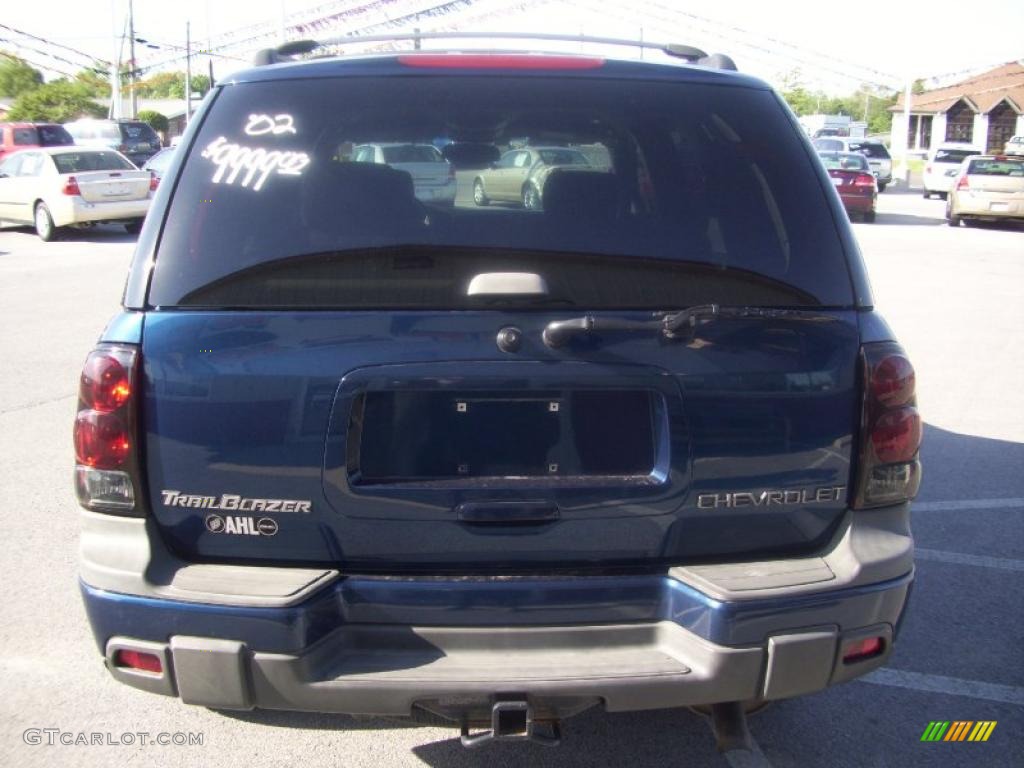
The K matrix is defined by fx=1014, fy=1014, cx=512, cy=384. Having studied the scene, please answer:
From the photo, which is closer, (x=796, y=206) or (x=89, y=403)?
(x=89, y=403)

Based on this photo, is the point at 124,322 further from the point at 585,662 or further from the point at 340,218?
the point at 585,662

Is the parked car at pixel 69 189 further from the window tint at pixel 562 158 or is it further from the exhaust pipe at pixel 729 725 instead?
the exhaust pipe at pixel 729 725

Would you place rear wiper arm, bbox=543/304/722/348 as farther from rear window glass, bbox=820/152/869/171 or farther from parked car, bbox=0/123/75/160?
parked car, bbox=0/123/75/160

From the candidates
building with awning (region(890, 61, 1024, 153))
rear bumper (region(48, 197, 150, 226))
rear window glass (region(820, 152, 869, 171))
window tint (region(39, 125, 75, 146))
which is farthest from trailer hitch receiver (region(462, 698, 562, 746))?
building with awning (region(890, 61, 1024, 153))

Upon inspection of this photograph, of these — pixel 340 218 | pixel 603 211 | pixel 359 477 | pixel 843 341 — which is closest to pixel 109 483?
pixel 359 477

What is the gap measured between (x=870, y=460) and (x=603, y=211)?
979 mm

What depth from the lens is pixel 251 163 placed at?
8.91ft

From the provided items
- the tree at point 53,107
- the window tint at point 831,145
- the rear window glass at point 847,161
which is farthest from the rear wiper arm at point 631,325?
the tree at point 53,107

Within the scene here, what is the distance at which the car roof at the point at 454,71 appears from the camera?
2.84 metres

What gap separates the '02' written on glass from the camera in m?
2.71

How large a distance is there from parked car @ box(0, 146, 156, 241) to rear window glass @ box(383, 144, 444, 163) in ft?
54.4

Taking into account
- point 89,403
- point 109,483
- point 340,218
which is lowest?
point 109,483

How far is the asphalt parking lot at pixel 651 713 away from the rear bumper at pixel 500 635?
2.69 feet

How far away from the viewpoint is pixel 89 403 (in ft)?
8.65
